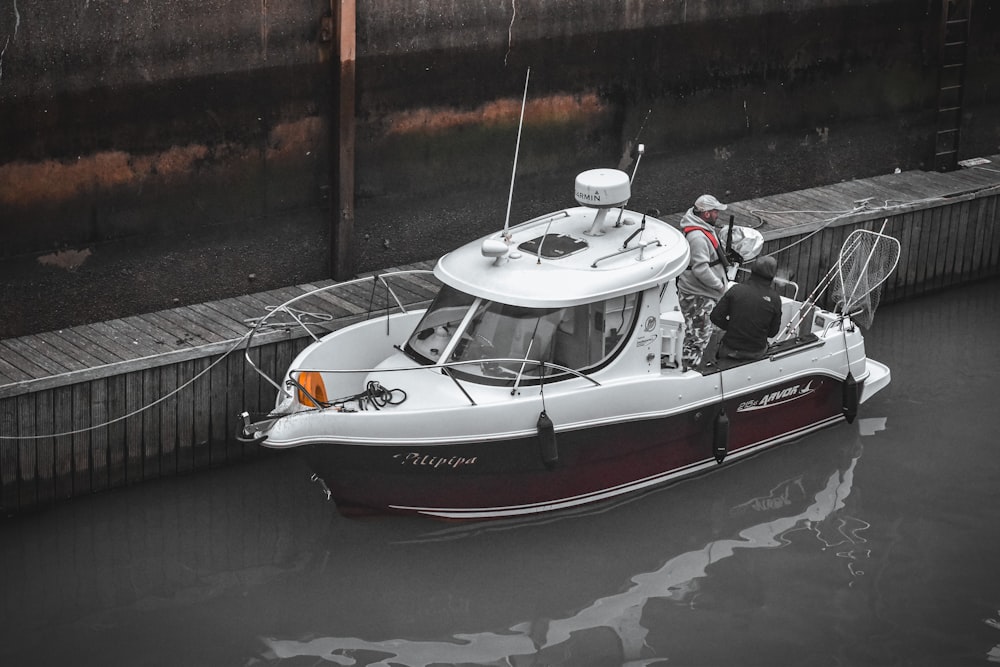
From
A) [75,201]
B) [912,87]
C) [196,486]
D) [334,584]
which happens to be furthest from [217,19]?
[912,87]

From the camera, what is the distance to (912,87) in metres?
13.2

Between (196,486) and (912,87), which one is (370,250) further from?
(912,87)

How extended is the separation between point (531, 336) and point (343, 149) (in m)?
2.54

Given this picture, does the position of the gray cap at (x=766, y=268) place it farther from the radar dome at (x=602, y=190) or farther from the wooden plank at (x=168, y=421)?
the wooden plank at (x=168, y=421)

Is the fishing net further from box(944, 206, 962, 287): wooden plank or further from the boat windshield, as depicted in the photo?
box(944, 206, 962, 287): wooden plank

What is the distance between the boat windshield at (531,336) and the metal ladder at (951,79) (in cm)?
628

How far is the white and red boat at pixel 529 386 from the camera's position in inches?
321

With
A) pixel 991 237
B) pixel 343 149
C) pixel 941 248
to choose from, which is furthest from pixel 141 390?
pixel 991 237

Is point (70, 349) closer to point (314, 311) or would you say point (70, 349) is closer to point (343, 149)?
point (314, 311)

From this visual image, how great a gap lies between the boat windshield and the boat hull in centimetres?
41

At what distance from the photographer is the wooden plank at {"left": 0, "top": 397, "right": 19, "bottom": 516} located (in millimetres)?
8242

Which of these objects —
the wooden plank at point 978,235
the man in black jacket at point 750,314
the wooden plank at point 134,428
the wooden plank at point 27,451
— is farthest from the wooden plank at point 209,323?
the wooden plank at point 978,235

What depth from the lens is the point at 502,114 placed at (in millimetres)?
10820

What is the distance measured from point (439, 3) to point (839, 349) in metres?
3.95
